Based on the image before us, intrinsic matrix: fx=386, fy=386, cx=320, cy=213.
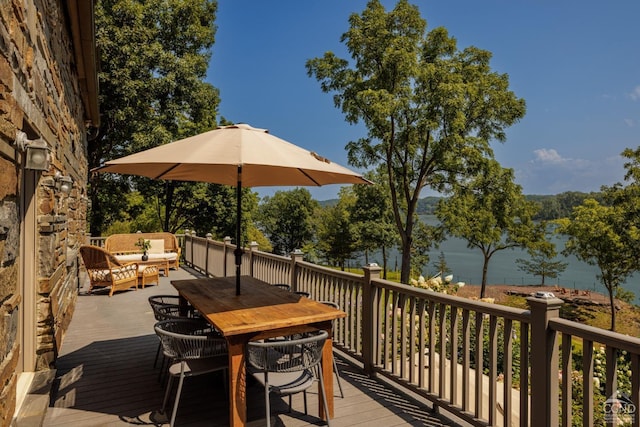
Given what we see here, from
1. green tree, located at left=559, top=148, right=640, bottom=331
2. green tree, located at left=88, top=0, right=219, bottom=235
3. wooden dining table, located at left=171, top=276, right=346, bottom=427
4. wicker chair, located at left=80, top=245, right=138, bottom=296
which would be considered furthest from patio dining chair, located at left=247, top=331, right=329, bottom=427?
green tree, located at left=559, top=148, right=640, bottom=331

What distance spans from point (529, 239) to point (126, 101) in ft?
71.9

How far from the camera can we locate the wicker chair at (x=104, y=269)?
7428 mm

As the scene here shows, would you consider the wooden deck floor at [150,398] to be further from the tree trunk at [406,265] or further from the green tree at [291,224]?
the green tree at [291,224]

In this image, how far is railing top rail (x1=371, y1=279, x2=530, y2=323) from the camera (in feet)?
8.04

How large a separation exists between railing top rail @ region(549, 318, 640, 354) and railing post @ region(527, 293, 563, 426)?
0.18 ft

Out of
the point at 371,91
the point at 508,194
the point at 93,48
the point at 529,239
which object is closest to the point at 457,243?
the point at 529,239

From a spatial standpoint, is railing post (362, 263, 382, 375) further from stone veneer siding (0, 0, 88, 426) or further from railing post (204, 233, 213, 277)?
railing post (204, 233, 213, 277)

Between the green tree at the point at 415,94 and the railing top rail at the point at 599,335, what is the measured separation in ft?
42.3

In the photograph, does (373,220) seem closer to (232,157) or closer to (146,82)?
(146,82)

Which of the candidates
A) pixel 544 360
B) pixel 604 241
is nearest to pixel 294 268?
pixel 544 360

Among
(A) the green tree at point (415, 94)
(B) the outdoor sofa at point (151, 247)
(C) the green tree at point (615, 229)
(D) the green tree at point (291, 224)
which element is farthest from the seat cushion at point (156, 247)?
(D) the green tree at point (291, 224)

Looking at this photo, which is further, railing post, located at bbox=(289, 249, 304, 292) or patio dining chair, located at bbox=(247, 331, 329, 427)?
railing post, located at bbox=(289, 249, 304, 292)

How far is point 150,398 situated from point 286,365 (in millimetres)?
1436

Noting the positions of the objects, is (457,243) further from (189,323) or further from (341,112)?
(189,323)
